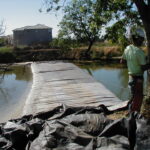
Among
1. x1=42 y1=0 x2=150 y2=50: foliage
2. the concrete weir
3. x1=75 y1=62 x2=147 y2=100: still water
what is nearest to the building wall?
x1=75 y1=62 x2=147 y2=100: still water

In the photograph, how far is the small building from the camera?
49812 millimetres

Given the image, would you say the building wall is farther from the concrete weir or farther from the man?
the man

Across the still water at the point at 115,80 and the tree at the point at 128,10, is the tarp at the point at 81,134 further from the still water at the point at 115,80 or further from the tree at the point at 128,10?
the still water at the point at 115,80

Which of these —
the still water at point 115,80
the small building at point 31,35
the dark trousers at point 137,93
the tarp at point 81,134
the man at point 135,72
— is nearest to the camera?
the tarp at point 81,134

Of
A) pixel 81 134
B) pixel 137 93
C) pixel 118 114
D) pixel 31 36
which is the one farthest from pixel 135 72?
pixel 31 36

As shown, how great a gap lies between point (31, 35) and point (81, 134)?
154ft

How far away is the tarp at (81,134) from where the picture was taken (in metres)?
3.79

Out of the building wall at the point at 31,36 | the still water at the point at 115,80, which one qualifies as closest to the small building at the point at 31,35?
the building wall at the point at 31,36

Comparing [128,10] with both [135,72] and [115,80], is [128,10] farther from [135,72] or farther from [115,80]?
[115,80]

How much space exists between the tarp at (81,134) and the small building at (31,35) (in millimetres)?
45746

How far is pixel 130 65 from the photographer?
16.9ft

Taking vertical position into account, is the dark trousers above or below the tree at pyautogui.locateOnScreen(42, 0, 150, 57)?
below

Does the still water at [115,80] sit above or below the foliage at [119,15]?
below

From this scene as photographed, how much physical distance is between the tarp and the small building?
150 ft
